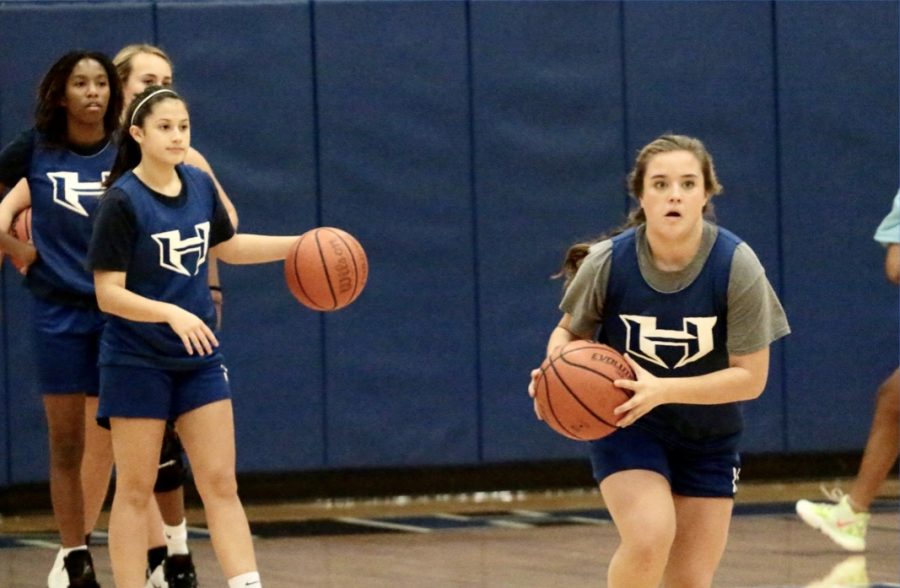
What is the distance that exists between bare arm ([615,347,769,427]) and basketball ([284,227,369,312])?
1.17 metres

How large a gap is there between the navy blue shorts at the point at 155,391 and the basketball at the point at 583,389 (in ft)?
3.68

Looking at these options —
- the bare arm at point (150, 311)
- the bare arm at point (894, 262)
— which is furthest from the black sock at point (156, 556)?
the bare arm at point (894, 262)

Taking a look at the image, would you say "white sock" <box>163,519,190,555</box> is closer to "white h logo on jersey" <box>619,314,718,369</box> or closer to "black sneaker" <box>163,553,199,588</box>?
"black sneaker" <box>163,553,199,588</box>

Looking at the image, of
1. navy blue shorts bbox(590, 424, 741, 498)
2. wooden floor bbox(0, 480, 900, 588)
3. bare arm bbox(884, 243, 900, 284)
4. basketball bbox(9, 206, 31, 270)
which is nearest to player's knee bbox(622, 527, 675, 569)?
navy blue shorts bbox(590, 424, 741, 498)

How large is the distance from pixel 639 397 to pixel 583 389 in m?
0.15

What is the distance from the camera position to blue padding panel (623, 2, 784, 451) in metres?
8.62

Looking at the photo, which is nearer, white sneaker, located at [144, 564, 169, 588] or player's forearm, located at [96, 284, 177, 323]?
player's forearm, located at [96, 284, 177, 323]

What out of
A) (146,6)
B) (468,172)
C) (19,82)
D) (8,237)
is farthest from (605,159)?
(8,237)

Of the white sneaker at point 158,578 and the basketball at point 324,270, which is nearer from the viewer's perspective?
the basketball at point 324,270

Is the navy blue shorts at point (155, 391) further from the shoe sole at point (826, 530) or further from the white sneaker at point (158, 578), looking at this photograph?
the shoe sole at point (826, 530)

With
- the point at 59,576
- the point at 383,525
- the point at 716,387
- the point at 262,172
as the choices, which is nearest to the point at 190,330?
the point at 716,387

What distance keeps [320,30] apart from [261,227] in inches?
40.1

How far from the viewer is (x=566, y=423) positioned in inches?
176

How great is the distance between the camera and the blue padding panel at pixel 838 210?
28.5ft
